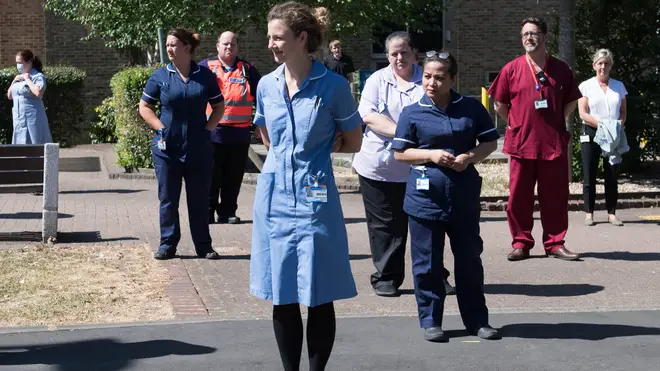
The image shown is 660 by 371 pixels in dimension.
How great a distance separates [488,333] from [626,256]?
12.2 ft

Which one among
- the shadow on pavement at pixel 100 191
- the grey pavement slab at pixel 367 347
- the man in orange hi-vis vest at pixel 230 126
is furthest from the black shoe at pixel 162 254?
the shadow on pavement at pixel 100 191

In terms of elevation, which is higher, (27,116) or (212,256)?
(27,116)

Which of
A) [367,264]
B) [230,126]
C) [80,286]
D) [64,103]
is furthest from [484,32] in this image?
[80,286]

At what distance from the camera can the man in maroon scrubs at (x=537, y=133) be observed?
9805 mm

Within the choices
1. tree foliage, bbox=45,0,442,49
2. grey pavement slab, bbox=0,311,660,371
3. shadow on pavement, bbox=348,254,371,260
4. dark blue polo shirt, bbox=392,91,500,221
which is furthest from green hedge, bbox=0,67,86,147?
dark blue polo shirt, bbox=392,91,500,221

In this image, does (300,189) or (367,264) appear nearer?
(300,189)

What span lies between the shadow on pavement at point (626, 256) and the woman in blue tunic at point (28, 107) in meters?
8.35

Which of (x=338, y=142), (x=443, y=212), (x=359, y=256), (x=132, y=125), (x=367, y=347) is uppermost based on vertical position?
(x=338, y=142)

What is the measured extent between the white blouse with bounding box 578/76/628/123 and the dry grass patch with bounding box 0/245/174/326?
479cm

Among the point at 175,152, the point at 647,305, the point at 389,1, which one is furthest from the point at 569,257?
the point at 389,1

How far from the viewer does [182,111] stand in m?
9.75

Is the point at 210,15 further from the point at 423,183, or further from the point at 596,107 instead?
the point at 423,183

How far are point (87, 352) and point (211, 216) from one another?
18.8ft

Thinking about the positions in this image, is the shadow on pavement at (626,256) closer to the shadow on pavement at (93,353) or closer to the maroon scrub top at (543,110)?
the maroon scrub top at (543,110)
